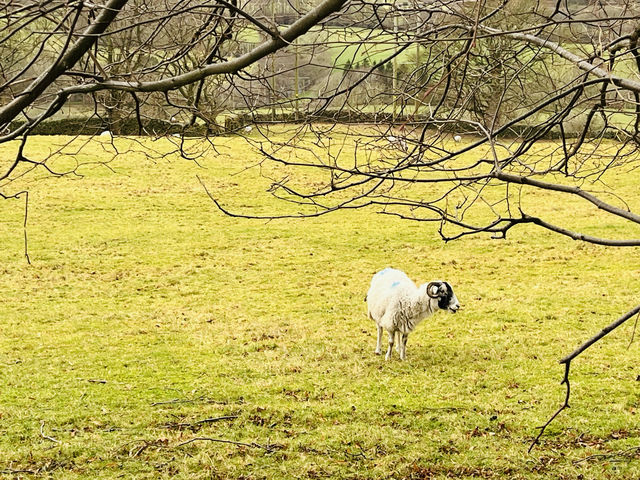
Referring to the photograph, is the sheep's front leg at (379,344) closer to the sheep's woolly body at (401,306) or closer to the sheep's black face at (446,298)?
the sheep's woolly body at (401,306)

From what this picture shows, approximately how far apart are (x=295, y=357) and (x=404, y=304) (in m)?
1.78

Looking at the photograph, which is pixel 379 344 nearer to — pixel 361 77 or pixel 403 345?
pixel 403 345

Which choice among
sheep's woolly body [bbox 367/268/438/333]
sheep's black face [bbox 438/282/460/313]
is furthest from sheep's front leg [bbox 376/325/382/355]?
sheep's black face [bbox 438/282/460/313]

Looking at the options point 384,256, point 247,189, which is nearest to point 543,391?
point 384,256

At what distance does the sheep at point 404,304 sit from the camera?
973 centimetres

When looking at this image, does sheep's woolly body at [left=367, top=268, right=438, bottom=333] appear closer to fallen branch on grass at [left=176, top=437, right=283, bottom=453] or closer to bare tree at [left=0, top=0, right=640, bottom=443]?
fallen branch on grass at [left=176, top=437, right=283, bottom=453]

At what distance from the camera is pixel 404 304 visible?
995cm

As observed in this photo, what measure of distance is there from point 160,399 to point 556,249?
40.6ft

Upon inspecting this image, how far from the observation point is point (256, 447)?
7.22m

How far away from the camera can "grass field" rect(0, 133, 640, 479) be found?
278 inches

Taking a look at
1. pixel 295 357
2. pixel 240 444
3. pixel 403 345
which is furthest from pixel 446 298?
pixel 240 444

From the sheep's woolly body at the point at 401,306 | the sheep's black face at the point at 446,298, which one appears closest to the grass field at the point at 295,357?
the sheep's woolly body at the point at 401,306

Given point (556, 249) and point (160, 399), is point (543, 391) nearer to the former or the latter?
point (160, 399)

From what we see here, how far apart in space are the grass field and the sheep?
18.6 inches
